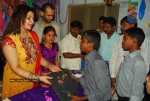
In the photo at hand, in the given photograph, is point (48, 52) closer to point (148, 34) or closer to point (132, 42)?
point (132, 42)

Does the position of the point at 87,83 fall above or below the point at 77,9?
below

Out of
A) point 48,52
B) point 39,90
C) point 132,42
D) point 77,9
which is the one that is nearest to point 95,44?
point 132,42

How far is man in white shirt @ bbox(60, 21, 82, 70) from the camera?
4.11 m

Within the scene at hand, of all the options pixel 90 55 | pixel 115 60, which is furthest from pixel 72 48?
pixel 90 55

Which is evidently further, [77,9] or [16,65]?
[77,9]

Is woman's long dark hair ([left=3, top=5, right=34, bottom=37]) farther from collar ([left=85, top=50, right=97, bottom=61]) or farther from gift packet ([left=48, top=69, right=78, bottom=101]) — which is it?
collar ([left=85, top=50, right=97, bottom=61])

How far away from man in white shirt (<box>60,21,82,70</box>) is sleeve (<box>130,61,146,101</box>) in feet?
6.48

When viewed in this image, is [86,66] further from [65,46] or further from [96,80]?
[65,46]

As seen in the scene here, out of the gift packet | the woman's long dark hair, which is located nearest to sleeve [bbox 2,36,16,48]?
the woman's long dark hair

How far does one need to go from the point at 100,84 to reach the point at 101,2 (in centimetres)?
454

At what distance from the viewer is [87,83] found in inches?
85.7

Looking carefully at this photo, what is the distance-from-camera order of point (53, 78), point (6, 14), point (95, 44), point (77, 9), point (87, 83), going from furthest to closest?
point (77, 9) → point (6, 14) → point (95, 44) → point (87, 83) → point (53, 78)

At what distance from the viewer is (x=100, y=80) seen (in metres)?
2.03

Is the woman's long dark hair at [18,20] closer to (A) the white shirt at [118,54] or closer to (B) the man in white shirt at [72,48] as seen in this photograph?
(A) the white shirt at [118,54]
